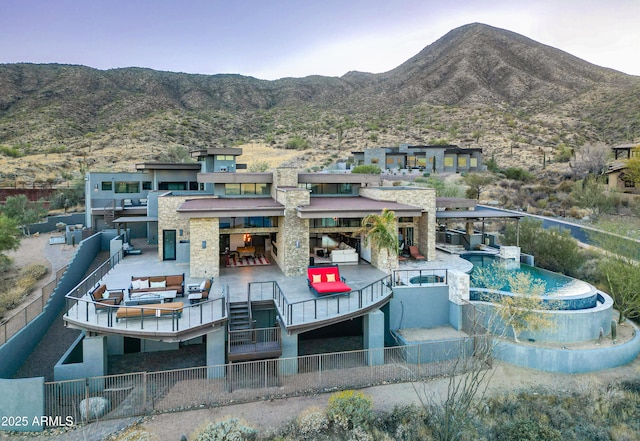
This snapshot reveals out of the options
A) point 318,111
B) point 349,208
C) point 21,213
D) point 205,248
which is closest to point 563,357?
point 349,208

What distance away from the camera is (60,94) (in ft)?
270

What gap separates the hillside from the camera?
64.4 m

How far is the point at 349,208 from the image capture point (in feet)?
68.4

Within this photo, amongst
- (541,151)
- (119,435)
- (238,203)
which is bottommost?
(119,435)

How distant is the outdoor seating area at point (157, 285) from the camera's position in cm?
1636

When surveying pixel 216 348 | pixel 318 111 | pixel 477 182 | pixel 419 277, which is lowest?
pixel 216 348

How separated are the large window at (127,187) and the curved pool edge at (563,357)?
32865mm

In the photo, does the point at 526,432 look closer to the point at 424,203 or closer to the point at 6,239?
the point at 424,203

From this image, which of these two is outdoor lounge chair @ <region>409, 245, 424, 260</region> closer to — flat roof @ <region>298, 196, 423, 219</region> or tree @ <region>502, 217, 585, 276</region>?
flat roof @ <region>298, 196, 423, 219</region>

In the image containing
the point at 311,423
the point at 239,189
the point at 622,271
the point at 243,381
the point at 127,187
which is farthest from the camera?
the point at 127,187

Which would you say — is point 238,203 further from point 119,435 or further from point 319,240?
point 119,435

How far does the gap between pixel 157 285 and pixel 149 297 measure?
78.3 inches

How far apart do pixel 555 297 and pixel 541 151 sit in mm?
55419

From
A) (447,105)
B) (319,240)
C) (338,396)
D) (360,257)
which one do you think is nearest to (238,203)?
(319,240)
